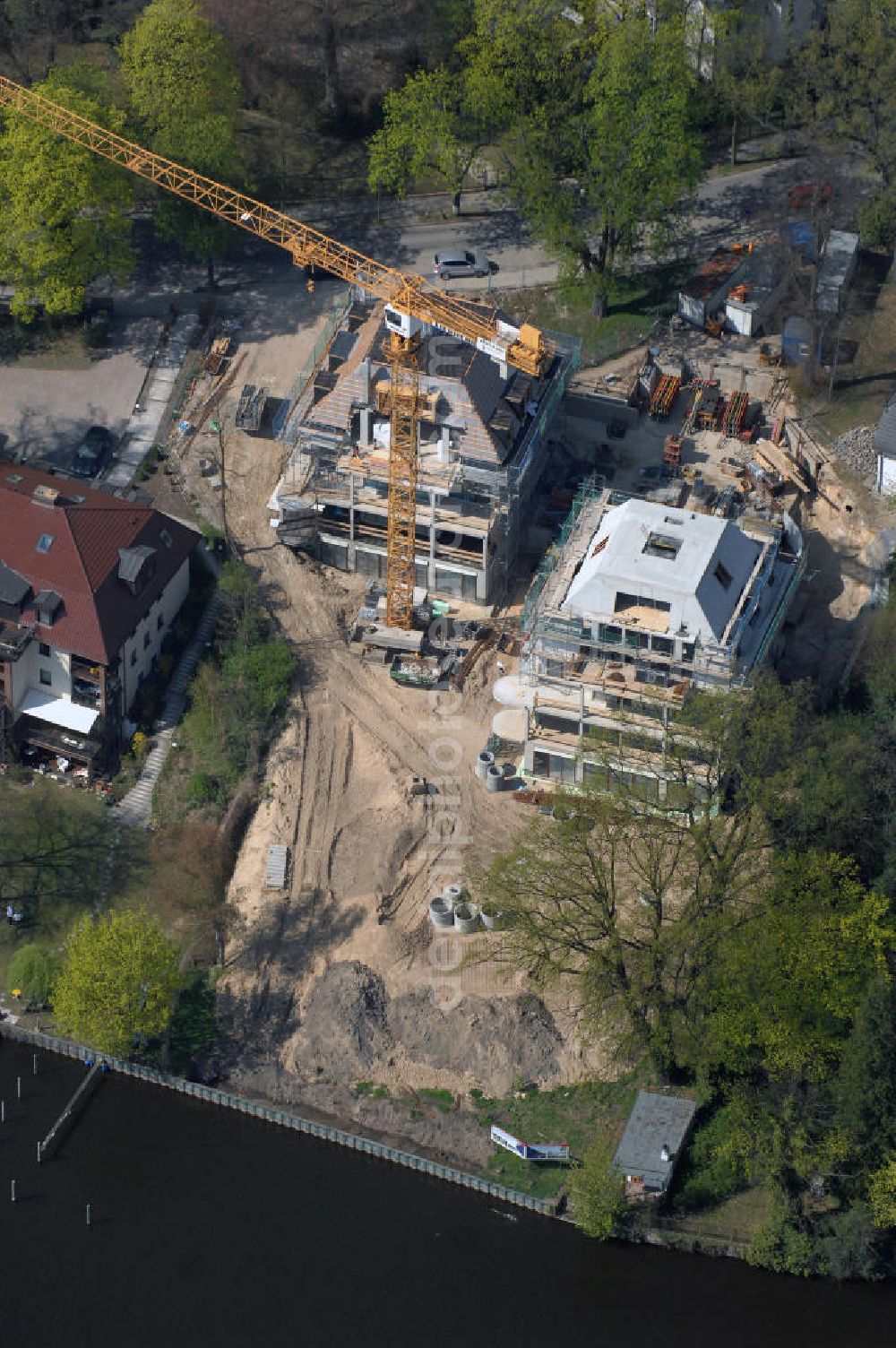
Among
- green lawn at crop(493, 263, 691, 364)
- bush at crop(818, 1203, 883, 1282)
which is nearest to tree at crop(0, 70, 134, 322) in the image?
green lawn at crop(493, 263, 691, 364)

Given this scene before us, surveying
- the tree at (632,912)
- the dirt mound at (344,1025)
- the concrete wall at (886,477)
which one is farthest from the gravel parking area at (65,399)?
the concrete wall at (886,477)

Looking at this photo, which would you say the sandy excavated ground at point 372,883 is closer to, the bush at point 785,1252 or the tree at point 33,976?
the tree at point 33,976

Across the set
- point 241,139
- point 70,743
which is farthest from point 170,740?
point 241,139

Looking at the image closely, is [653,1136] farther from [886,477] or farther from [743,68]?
[743,68]

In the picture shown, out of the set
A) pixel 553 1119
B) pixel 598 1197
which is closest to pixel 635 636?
pixel 553 1119

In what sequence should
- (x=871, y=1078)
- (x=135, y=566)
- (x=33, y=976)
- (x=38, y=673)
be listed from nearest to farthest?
(x=871, y=1078) < (x=33, y=976) < (x=38, y=673) < (x=135, y=566)
